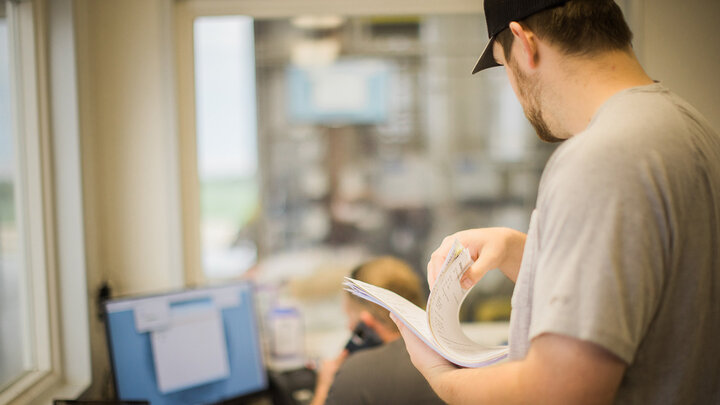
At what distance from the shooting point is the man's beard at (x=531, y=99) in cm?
77

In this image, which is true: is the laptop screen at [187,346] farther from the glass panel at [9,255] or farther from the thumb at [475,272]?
→ the thumb at [475,272]

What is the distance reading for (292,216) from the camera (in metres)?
2.09

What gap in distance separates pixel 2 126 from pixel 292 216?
0.99 meters

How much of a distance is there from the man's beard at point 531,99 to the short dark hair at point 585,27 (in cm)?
7

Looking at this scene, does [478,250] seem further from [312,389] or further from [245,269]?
[245,269]

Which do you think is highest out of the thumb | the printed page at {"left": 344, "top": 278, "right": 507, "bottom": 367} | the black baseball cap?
the black baseball cap

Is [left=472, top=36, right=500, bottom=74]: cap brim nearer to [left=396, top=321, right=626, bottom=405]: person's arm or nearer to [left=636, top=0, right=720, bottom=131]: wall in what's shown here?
[left=396, top=321, right=626, bottom=405]: person's arm

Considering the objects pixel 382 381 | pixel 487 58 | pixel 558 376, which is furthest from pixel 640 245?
pixel 382 381

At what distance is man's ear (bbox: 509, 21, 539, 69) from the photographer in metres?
0.73

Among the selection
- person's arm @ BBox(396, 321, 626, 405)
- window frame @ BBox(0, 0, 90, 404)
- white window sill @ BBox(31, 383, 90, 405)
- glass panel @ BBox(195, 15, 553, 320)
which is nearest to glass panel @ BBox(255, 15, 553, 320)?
glass panel @ BBox(195, 15, 553, 320)

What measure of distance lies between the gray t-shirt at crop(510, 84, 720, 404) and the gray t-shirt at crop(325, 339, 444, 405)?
656mm

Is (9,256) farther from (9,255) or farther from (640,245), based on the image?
(640,245)

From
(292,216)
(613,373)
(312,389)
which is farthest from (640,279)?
(292,216)

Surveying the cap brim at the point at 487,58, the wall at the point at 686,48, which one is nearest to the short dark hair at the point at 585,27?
the cap brim at the point at 487,58
